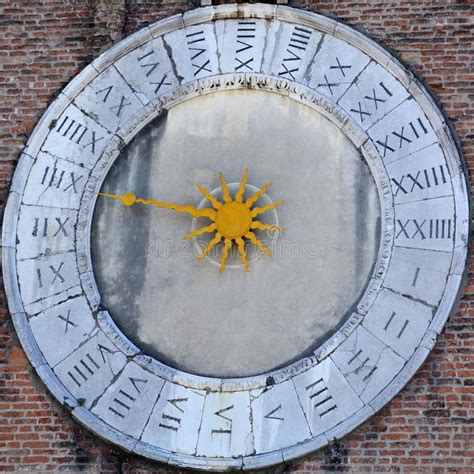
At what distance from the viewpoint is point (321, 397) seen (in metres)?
11.8

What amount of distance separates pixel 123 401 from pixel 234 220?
1868mm

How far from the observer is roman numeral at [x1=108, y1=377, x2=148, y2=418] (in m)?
12.0

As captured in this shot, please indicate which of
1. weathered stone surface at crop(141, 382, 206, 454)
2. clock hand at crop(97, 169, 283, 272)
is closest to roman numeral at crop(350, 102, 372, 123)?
clock hand at crop(97, 169, 283, 272)

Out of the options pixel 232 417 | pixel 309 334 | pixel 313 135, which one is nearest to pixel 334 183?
pixel 313 135

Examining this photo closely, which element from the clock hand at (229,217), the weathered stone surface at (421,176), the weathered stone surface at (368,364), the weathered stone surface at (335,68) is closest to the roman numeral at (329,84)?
the weathered stone surface at (335,68)

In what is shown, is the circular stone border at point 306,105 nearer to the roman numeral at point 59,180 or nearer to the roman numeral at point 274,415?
the roman numeral at point 59,180

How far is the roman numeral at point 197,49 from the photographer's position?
41.8 ft

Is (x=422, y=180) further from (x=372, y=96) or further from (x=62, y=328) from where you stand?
(x=62, y=328)

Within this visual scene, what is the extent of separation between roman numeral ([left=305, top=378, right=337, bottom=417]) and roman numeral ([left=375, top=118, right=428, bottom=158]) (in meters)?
2.14

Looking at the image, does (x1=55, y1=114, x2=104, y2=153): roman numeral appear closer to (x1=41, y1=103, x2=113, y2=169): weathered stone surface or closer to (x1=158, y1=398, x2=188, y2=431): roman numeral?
(x1=41, y1=103, x2=113, y2=169): weathered stone surface

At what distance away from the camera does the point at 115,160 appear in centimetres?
1271

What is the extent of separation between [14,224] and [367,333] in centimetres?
331

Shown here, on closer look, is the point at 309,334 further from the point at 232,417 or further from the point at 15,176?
the point at 15,176

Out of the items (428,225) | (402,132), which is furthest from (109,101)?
(428,225)
